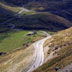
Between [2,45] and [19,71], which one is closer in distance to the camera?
[19,71]

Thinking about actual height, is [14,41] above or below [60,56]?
below

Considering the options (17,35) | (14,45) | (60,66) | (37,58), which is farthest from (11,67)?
(17,35)

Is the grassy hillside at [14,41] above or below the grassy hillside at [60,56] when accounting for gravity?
below

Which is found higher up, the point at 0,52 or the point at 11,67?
the point at 11,67

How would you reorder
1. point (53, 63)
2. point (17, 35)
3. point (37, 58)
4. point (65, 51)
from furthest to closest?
1. point (17, 35)
2. point (37, 58)
3. point (65, 51)
4. point (53, 63)

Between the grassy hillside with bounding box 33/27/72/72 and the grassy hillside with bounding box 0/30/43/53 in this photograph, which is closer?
the grassy hillside with bounding box 33/27/72/72

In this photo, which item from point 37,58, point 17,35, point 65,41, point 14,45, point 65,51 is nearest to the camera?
point 65,51

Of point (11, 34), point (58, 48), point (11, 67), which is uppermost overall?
point (58, 48)

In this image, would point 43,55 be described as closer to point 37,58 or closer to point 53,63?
point 37,58

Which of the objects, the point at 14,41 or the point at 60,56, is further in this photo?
the point at 14,41

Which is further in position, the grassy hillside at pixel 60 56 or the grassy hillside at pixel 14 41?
the grassy hillside at pixel 14 41

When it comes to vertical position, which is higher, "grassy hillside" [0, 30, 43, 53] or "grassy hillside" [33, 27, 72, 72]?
"grassy hillside" [33, 27, 72, 72]
